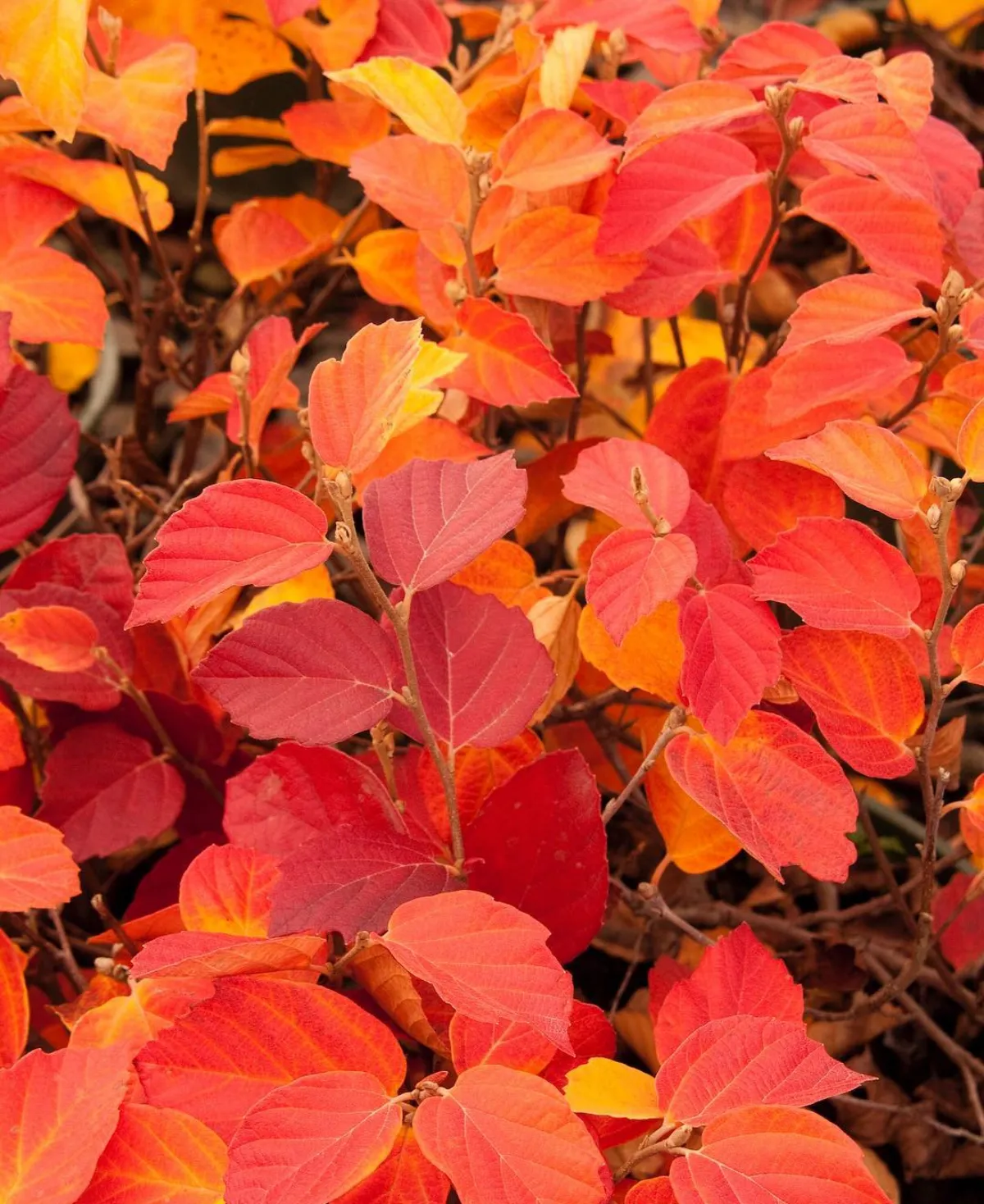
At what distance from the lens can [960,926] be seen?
2.63ft

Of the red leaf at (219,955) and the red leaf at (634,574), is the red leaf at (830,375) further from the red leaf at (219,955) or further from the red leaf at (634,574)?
the red leaf at (219,955)

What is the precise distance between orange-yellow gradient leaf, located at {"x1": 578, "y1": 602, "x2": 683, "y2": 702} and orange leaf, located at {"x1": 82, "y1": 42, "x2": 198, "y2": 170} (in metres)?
0.35

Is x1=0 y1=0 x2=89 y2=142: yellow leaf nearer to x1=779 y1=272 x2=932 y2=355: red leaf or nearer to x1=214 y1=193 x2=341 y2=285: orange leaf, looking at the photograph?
x1=214 y1=193 x2=341 y2=285: orange leaf

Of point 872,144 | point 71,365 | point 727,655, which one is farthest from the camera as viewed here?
point 71,365

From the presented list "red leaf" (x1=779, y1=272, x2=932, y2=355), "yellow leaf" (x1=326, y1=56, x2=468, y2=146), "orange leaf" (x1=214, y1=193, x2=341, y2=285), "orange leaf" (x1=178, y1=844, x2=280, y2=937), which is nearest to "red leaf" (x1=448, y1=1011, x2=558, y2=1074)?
"orange leaf" (x1=178, y1=844, x2=280, y2=937)

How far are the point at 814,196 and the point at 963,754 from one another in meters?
0.62

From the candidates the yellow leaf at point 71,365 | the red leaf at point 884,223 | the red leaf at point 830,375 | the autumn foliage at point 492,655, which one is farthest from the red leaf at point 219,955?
the yellow leaf at point 71,365

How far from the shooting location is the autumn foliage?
0.44 metres

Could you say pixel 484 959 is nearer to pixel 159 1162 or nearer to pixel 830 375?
pixel 159 1162

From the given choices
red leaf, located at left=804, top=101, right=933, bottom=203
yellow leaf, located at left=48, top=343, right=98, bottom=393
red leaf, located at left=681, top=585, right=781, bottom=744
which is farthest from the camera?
yellow leaf, located at left=48, top=343, right=98, bottom=393

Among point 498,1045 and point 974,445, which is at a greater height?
point 974,445

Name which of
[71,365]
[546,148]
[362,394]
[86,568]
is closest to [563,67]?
[546,148]

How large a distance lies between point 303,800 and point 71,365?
928 millimetres

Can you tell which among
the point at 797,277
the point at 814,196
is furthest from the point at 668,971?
the point at 797,277
